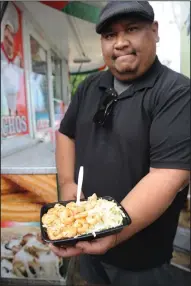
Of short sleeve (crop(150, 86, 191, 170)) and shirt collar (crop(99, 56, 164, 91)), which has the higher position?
shirt collar (crop(99, 56, 164, 91))

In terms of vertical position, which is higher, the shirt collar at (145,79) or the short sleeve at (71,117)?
the shirt collar at (145,79)

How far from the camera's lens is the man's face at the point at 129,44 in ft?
2.39

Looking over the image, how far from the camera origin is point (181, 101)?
780 mm

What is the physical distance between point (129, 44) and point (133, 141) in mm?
263

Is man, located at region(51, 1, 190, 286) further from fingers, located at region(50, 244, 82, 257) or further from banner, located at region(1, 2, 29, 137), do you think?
banner, located at region(1, 2, 29, 137)

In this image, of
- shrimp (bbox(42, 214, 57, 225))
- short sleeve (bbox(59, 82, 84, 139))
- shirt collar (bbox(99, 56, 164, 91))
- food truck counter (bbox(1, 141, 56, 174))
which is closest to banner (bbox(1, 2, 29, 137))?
food truck counter (bbox(1, 141, 56, 174))

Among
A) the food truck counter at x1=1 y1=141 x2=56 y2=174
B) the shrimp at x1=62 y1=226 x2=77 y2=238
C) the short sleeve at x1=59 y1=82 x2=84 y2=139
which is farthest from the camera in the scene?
the food truck counter at x1=1 y1=141 x2=56 y2=174

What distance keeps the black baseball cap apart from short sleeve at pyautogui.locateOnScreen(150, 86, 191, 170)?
0.73ft

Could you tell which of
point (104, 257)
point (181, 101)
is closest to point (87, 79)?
point (181, 101)

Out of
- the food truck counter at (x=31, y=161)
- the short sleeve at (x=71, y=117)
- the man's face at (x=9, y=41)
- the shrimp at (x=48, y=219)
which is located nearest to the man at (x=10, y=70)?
the man's face at (x=9, y=41)

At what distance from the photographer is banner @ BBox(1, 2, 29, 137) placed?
70.1 inches

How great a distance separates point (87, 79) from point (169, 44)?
2.15 ft

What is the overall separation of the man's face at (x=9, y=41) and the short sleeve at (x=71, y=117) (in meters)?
1.05

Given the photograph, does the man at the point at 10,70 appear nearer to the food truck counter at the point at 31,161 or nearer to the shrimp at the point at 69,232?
the food truck counter at the point at 31,161
